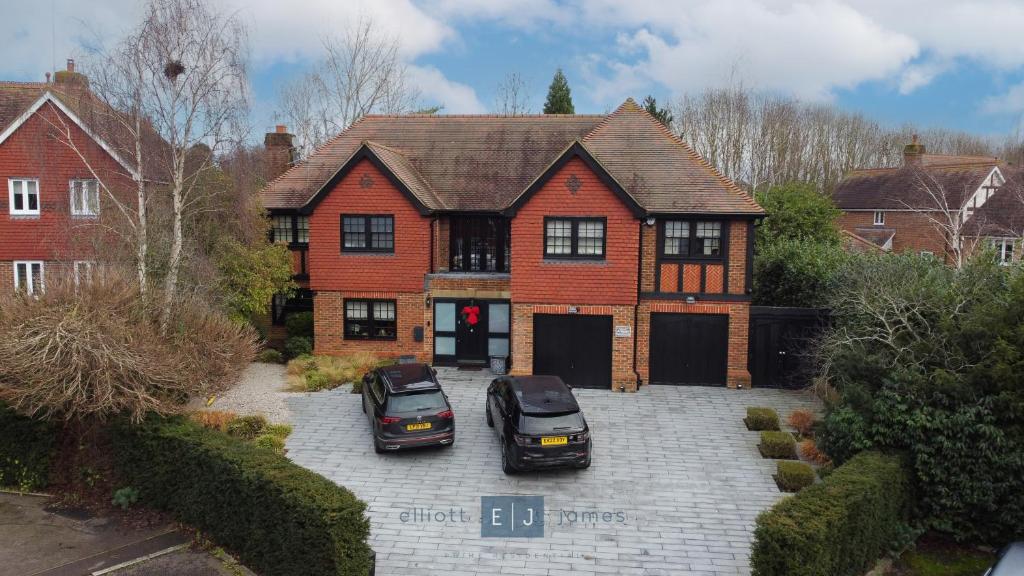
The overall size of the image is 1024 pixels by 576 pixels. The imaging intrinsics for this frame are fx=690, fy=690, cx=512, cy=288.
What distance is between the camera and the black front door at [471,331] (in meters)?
21.2

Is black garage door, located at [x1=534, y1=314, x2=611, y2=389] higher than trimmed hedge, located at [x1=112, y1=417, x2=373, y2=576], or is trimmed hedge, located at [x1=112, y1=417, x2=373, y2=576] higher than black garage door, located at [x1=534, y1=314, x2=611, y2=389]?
black garage door, located at [x1=534, y1=314, x2=611, y2=389]

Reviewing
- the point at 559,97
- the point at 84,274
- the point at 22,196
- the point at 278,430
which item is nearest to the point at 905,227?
the point at 559,97

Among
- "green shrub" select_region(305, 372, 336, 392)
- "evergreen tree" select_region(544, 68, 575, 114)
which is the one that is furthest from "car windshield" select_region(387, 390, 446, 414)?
"evergreen tree" select_region(544, 68, 575, 114)

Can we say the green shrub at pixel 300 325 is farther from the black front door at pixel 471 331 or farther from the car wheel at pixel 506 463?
the car wheel at pixel 506 463

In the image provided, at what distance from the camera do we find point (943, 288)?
46.9ft

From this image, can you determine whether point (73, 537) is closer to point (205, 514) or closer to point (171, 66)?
point (205, 514)

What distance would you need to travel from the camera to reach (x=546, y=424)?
13.4m

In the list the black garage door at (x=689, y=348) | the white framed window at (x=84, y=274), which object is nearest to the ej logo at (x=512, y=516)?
the black garage door at (x=689, y=348)

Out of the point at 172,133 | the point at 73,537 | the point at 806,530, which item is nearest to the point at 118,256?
the point at 172,133

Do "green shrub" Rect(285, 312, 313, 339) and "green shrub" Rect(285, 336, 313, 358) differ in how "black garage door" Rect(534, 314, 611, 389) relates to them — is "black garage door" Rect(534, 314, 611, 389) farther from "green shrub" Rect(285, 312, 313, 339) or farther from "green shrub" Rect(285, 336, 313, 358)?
"green shrub" Rect(285, 312, 313, 339)

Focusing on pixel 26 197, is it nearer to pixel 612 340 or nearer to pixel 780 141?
pixel 612 340

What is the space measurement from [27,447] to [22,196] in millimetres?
12062

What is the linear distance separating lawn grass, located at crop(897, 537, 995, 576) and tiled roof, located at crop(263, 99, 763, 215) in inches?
380

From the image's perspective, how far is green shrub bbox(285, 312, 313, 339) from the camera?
2236 cm
